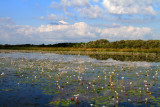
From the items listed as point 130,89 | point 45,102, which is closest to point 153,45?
point 130,89

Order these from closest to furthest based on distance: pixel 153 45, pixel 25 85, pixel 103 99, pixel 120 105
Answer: pixel 120 105, pixel 103 99, pixel 25 85, pixel 153 45

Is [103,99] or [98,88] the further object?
[98,88]

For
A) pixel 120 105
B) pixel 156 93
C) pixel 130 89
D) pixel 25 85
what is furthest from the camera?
pixel 25 85

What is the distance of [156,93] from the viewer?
10383 mm

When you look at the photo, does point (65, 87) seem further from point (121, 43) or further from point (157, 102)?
point (121, 43)

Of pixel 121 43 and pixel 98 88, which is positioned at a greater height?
pixel 121 43

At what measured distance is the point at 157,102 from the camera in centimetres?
880

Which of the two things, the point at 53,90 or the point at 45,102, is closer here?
the point at 45,102

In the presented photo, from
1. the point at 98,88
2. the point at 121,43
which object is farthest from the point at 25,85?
the point at 121,43

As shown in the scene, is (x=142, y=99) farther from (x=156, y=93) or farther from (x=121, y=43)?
(x=121, y=43)

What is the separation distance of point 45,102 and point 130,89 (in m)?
5.51

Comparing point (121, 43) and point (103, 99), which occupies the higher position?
point (121, 43)

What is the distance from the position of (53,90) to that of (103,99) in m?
3.30

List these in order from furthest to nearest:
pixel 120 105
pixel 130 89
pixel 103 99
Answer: pixel 130 89 → pixel 103 99 → pixel 120 105
